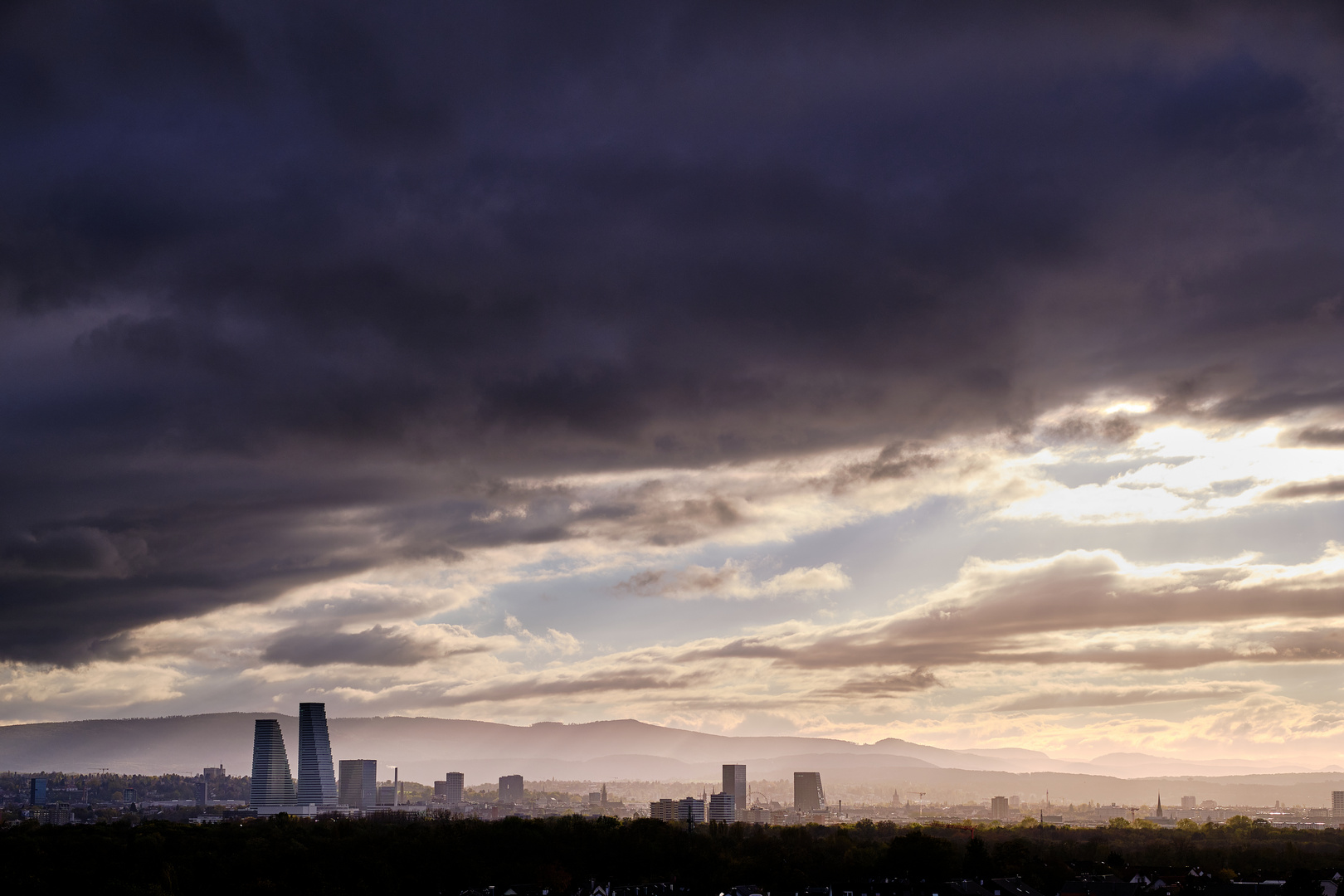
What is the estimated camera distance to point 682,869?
120 meters

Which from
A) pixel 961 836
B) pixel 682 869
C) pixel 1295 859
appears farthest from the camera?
pixel 961 836

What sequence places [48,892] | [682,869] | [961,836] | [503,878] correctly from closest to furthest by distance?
[48,892] → [503,878] → [682,869] → [961,836]

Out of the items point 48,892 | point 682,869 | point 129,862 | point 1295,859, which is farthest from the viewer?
point 1295,859

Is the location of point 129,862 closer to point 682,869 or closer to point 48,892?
point 48,892

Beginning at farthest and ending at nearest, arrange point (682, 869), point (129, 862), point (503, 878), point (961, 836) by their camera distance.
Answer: point (961, 836) < point (682, 869) < point (503, 878) < point (129, 862)

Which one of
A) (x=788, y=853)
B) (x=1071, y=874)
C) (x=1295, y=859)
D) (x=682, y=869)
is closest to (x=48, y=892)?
(x=682, y=869)

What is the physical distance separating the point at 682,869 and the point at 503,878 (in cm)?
1846

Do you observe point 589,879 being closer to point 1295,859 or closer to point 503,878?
point 503,878

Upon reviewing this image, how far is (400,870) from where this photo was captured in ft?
355

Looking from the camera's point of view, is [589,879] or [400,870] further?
[589,879]

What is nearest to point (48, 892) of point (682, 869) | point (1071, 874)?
point (682, 869)

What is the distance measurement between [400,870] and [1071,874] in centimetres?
6436

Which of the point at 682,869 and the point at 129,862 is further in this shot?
the point at 682,869

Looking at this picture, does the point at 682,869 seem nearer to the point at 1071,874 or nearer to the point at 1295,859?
the point at 1071,874
